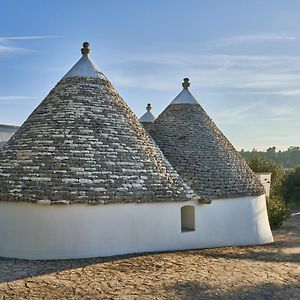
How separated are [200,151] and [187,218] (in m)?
2.60

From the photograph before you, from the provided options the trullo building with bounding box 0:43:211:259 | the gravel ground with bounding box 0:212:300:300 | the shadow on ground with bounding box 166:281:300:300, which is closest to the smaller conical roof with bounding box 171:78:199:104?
the trullo building with bounding box 0:43:211:259

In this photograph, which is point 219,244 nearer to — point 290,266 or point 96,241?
point 290,266

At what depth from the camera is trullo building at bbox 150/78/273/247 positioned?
13242 mm

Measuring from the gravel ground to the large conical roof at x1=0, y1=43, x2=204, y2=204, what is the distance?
1641 mm

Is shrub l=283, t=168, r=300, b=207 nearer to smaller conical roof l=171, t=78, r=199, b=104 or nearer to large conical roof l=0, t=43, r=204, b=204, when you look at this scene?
smaller conical roof l=171, t=78, r=199, b=104

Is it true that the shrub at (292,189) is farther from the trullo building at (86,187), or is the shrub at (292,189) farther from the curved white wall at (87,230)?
the curved white wall at (87,230)

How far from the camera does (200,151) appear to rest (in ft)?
48.1

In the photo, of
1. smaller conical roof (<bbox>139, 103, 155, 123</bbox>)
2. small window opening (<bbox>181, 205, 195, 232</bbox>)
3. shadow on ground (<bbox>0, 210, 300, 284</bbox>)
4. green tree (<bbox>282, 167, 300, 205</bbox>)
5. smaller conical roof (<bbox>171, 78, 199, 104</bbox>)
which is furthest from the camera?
green tree (<bbox>282, 167, 300, 205</bbox>)

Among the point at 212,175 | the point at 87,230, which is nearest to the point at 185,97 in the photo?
the point at 212,175

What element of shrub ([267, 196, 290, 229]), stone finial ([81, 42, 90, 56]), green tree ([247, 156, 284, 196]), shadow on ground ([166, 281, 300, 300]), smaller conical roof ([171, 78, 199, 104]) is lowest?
shadow on ground ([166, 281, 300, 300])

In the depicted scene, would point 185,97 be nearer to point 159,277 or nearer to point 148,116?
point 148,116

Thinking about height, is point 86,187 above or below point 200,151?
below

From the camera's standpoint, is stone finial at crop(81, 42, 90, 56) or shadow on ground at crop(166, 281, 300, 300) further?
stone finial at crop(81, 42, 90, 56)

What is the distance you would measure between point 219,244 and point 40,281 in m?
6.37
